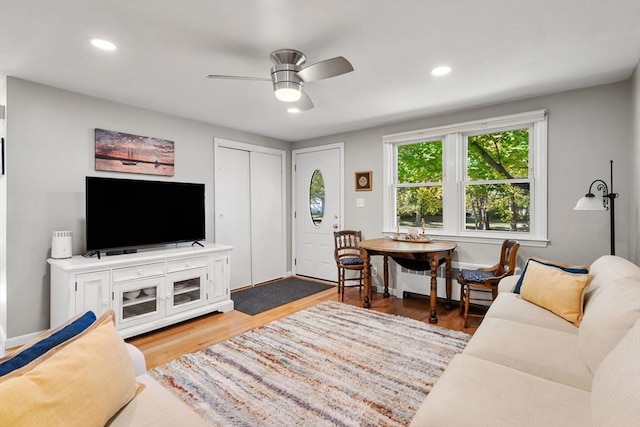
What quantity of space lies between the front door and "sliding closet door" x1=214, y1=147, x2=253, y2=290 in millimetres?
987

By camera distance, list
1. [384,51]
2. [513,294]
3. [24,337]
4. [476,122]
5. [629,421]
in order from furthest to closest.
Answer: [476,122] → [24,337] → [513,294] → [384,51] → [629,421]

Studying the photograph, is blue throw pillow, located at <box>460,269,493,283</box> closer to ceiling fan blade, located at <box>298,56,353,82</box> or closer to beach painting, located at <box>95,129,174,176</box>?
ceiling fan blade, located at <box>298,56,353,82</box>

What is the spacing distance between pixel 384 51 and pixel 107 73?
234 centimetres

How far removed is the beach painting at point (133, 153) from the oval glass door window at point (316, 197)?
7.45 ft

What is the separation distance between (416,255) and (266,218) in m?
2.67

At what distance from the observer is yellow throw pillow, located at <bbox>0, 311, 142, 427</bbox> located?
2.73 feet

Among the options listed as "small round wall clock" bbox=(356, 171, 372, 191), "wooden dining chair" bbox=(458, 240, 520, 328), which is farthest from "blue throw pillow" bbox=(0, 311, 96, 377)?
"small round wall clock" bbox=(356, 171, 372, 191)

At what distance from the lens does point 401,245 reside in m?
3.68

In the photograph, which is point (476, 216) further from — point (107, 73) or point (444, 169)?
point (107, 73)

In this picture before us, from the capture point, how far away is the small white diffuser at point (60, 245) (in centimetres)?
288

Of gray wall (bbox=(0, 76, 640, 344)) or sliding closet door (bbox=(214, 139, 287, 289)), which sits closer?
gray wall (bbox=(0, 76, 640, 344))

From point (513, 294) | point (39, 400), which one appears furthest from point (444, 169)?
point (39, 400)

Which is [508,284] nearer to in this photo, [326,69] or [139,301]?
[326,69]

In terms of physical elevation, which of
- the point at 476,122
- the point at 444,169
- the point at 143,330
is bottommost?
the point at 143,330
